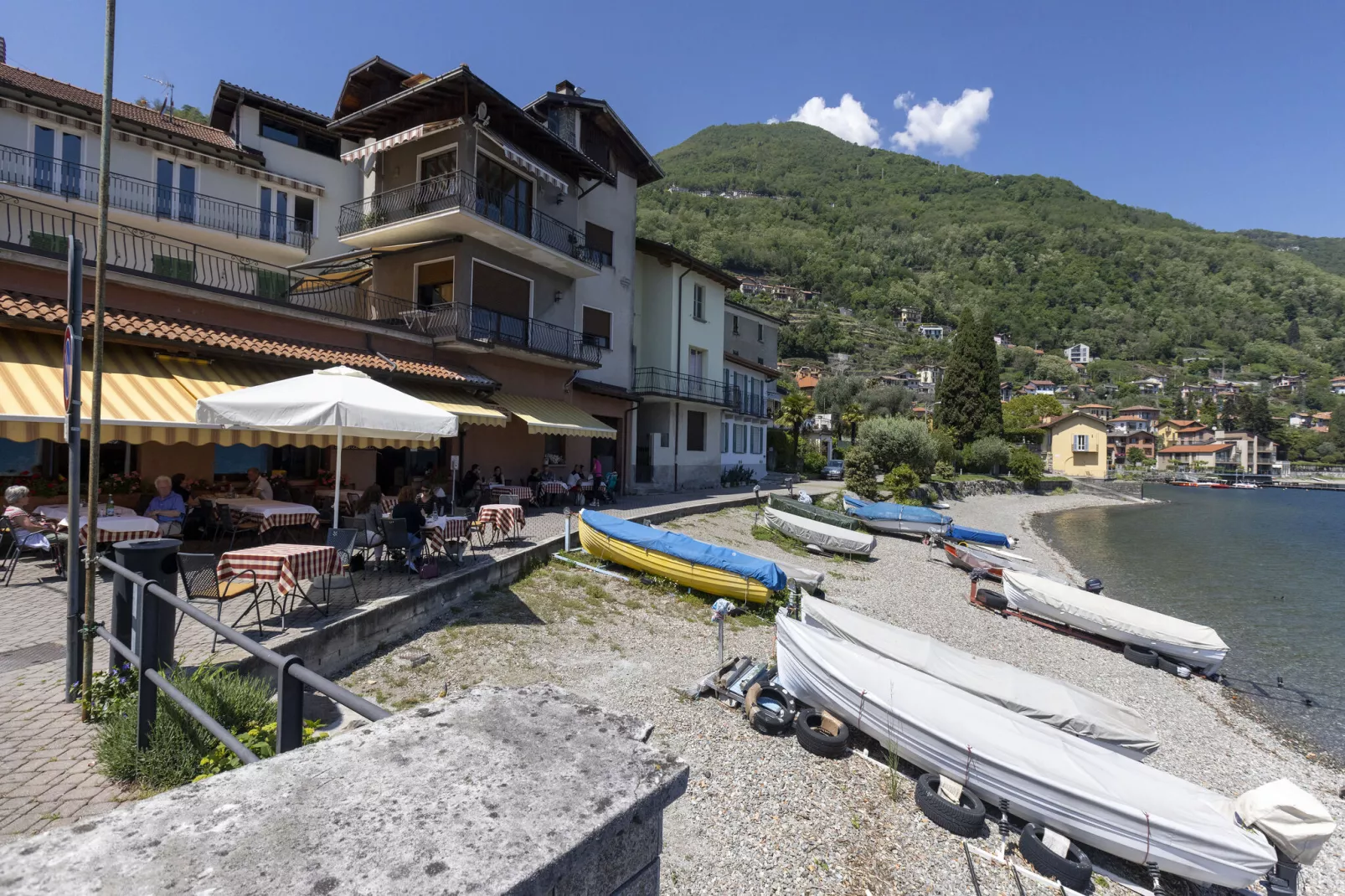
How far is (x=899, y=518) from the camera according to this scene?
92.6 ft

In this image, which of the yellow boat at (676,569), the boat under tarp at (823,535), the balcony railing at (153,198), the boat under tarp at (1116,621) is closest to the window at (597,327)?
the boat under tarp at (823,535)

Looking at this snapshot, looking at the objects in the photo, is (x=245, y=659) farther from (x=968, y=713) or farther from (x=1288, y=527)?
(x=1288, y=527)

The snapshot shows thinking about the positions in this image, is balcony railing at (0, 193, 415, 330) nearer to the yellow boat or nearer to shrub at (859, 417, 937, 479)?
the yellow boat

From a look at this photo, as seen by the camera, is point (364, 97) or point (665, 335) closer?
point (364, 97)

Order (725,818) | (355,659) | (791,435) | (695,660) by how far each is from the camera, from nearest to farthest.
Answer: (725,818) → (355,659) → (695,660) → (791,435)

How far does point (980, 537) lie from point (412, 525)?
24.0 m

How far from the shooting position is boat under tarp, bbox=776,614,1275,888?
660cm

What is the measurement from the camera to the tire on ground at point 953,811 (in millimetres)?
6945

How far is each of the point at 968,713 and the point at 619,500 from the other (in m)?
16.5

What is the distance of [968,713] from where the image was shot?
7.95 m

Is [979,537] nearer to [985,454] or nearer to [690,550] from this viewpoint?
[690,550]

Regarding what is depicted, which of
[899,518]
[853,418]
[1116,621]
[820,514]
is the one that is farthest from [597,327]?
[853,418]

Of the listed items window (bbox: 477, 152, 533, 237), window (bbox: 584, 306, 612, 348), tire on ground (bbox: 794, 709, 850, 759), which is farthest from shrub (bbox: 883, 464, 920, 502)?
tire on ground (bbox: 794, 709, 850, 759)

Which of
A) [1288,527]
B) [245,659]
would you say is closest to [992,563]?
[245,659]
